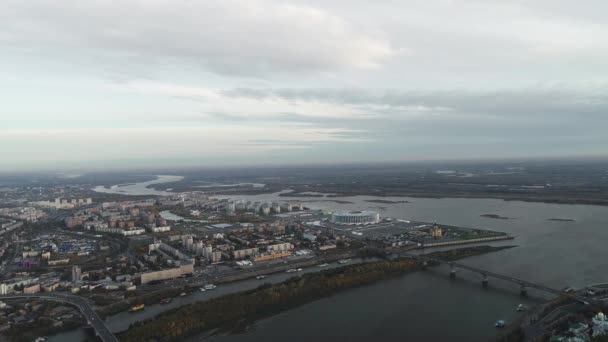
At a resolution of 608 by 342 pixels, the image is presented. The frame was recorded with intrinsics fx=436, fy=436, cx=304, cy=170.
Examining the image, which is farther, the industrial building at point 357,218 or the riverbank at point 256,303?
the industrial building at point 357,218

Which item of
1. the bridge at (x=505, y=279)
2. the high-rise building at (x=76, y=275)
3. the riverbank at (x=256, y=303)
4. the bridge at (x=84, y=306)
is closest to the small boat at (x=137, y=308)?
the bridge at (x=84, y=306)

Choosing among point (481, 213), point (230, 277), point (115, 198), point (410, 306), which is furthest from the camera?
point (115, 198)

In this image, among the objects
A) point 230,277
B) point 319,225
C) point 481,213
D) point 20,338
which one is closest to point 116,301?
point 20,338

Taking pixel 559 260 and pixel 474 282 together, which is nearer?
pixel 474 282

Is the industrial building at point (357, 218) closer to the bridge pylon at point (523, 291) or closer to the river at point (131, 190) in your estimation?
the bridge pylon at point (523, 291)

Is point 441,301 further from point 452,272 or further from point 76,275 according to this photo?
point 76,275

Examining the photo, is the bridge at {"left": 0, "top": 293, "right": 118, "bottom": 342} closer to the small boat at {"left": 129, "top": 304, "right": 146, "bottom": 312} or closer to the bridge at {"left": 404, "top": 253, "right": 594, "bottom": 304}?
the small boat at {"left": 129, "top": 304, "right": 146, "bottom": 312}

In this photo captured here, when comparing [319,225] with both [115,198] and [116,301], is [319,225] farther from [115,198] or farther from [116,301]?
[115,198]
